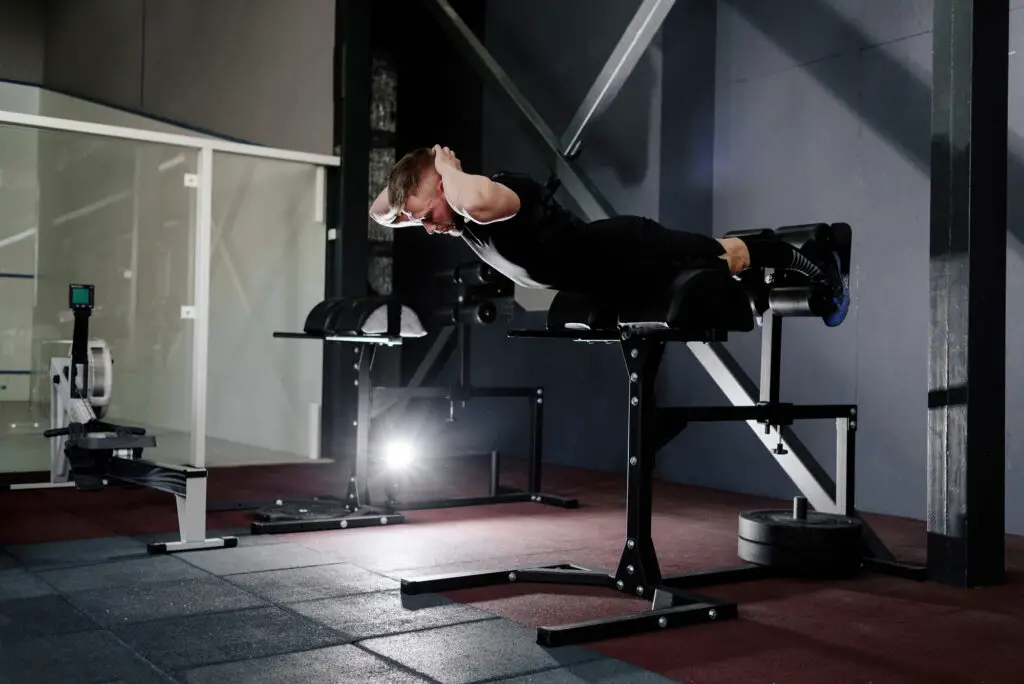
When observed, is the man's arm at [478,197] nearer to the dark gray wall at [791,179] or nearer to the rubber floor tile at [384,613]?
the rubber floor tile at [384,613]

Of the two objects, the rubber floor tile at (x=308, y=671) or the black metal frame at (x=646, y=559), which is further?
the black metal frame at (x=646, y=559)

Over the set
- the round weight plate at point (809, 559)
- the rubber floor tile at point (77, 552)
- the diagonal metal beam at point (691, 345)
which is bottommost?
the rubber floor tile at point (77, 552)

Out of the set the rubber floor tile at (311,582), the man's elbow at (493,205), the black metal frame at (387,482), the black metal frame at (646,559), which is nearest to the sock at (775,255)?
the black metal frame at (646,559)

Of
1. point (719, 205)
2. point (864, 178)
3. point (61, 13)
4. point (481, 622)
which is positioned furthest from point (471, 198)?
point (61, 13)

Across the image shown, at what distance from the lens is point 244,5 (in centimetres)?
756

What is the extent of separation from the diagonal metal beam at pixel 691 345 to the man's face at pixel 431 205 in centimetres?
179

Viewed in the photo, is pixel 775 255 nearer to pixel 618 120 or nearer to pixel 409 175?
pixel 409 175

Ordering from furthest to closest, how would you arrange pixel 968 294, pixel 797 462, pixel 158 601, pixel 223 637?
pixel 797 462 → pixel 968 294 → pixel 158 601 → pixel 223 637

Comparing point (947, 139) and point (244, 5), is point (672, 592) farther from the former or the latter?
point (244, 5)

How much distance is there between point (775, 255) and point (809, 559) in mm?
1219

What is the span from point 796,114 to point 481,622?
419cm

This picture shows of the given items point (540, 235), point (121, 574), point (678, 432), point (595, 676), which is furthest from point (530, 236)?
point (121, 574)

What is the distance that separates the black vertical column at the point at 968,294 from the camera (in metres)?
3.85

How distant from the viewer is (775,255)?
3535 millimetres
